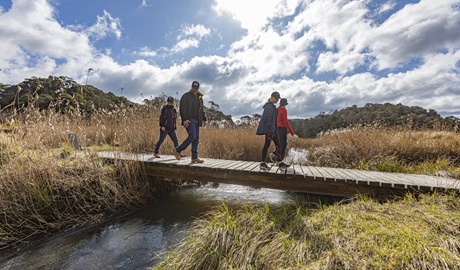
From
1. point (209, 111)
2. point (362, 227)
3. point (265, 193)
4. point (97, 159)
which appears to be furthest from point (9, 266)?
point (209, 111)

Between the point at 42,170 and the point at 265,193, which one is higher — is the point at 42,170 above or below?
above

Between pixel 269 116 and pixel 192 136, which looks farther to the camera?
pixel 192 136

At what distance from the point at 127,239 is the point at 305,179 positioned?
3.47 meters

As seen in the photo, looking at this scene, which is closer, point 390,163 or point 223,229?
point 223,229

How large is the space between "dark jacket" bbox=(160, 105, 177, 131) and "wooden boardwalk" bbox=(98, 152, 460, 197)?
1.16 meters

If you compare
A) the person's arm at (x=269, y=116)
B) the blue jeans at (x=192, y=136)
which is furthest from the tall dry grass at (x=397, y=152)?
the blue jeans at (x=192, y=136)

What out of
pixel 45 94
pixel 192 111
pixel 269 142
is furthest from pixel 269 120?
pixel 45 94

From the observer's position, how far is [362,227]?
2.84m

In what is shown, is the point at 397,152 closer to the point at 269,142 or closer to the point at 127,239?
the point at 269,142

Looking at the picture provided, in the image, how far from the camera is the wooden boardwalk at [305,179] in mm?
4234

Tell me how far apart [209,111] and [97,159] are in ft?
35.7

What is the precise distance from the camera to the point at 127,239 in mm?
4047

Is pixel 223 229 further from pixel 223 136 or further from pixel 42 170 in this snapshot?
pixel 223 136

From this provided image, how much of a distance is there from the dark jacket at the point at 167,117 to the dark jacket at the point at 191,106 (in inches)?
40.1
